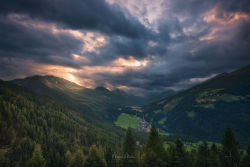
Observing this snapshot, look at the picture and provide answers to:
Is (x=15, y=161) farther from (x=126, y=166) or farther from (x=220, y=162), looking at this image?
(x=220, y=162)

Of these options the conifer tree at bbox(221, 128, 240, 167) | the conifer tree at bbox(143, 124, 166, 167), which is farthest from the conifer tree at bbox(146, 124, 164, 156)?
the conifer tree at bbox(221, 128, 240, 167)

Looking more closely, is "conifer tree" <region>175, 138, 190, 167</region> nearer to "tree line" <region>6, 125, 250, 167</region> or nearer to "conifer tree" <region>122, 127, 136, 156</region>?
"tree line" <region>6, 125, 250, 167</region>

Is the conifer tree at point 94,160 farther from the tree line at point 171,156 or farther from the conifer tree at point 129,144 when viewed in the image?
the conifer tree at point 129,144

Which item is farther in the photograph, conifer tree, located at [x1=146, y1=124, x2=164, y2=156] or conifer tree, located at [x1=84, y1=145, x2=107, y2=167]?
conifer tree, located at [x1=84, y1=145, x2=107, y2=167]

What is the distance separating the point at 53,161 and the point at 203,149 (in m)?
175

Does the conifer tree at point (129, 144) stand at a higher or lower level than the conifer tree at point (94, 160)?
higher

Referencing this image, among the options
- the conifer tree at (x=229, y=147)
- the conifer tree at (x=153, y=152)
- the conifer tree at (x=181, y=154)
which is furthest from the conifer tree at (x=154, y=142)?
the conifer tree at (x=229, y=147)

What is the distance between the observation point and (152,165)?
123 ft

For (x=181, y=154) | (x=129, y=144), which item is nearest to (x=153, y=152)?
(x=181, y=154)

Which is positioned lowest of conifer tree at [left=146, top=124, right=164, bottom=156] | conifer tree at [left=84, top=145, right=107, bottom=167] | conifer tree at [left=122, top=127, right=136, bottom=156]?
conifer tree at [left=84, top=145, right=107, bottom=167]

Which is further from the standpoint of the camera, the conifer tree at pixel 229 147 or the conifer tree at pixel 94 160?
the conifer tree at pixel 94 160

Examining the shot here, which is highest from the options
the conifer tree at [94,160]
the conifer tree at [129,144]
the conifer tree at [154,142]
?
the conifer tree at [154,142]

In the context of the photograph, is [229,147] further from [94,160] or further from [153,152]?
[94,160]

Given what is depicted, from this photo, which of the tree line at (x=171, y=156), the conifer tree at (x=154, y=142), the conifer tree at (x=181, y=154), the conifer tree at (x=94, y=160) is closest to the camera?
the tree line at (x=171, y=156)
